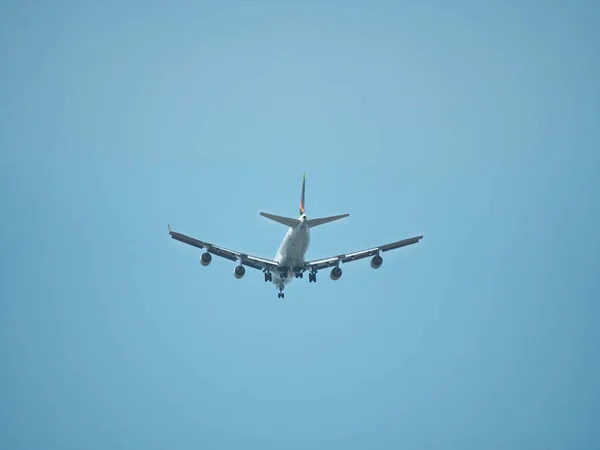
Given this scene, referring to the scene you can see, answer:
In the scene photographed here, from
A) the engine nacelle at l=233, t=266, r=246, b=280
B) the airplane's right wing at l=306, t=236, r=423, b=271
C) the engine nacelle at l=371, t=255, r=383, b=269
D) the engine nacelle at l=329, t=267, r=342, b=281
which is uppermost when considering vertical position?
the airplane's right wing at l=306, t=236, r=423, b=271

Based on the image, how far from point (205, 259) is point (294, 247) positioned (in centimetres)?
791

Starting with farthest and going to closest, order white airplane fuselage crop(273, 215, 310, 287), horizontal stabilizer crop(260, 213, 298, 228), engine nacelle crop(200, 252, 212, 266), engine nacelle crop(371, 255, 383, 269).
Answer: engine nacelle crop(371, 255, 383, 269)
engine nacelle crop(200, 252, 212, 266)
white airplane fuselage crop(273, 215, 310, 287)
horizontal stabilizer crop(260, 213, 298, 228)

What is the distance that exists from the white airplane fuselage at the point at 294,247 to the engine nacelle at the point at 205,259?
6442 millimetres

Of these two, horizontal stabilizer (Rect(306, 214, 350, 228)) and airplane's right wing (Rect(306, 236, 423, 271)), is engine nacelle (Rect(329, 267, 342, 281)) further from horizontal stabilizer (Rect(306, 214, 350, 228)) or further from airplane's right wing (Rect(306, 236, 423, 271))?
horizontal stabilizer (Rect(306, 214, 350, 228))

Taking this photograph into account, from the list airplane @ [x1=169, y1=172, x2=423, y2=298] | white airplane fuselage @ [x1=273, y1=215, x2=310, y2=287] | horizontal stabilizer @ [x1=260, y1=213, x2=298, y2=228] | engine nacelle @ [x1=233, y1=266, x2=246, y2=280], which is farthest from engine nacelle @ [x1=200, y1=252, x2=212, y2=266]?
horizontal stabilizer @ [x1=260, y1=213, x2=298, y2=228]

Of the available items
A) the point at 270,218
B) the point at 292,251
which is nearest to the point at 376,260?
the point at 292,251

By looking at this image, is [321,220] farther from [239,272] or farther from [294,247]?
[239,272]

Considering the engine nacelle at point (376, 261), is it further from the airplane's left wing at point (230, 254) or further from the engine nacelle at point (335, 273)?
the airplane's left wing at point (230, 254)

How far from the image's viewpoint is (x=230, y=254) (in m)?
67.6

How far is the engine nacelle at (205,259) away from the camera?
212 ft

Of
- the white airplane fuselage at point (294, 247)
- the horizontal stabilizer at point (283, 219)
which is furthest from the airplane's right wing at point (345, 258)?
the horizontal stabilizer at point (283, 219)

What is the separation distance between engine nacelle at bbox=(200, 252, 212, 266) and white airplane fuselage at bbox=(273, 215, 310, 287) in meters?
6.44

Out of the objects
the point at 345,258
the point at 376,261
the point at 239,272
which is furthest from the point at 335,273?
the point at 239,272

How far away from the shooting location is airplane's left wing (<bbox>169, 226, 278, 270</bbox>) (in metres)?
65.0
